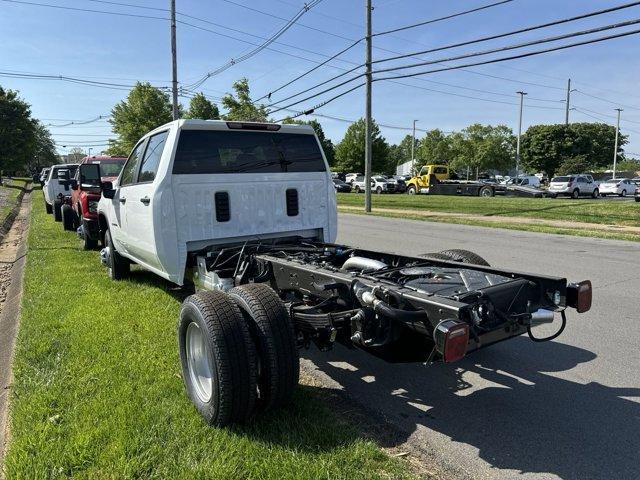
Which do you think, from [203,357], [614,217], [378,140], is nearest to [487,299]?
[203,357]

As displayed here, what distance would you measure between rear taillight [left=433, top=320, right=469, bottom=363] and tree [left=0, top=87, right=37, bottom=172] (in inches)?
2425

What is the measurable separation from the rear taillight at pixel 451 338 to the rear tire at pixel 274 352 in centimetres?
97

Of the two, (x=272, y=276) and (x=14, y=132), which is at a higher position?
(x=14, y=132)

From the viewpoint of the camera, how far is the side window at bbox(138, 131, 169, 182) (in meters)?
5.56

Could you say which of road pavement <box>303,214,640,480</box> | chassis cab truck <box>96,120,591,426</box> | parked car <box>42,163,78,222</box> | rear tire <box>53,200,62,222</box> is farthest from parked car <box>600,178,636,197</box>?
chassis cab truck <box>96,120,591,426</box>

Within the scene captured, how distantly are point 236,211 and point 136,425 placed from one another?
2.67 m

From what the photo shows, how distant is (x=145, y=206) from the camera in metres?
5.54

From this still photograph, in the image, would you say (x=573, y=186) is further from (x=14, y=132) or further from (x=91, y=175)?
(x=14, y=132)

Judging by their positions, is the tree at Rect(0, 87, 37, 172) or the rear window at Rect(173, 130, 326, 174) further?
the tree at Rect(0, 87, 37, 172)

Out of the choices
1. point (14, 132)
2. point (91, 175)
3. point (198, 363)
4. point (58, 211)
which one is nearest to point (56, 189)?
point (58, 211)

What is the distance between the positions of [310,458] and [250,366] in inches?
25.1

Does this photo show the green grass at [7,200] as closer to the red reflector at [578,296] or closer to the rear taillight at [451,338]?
the rear taillight at [451,338]

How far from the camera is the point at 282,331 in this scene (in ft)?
10.8

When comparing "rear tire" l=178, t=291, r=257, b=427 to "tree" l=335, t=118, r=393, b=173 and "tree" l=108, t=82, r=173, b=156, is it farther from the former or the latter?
"tree" l=335, t=118, r=393, b=173
